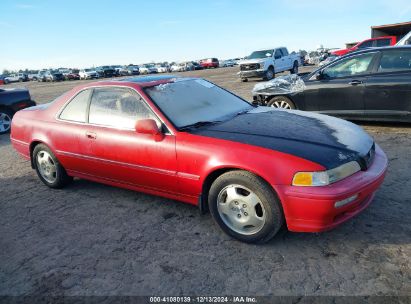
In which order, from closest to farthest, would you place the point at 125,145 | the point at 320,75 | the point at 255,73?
1. the point at 125,145
2. the point at 320,75
3. the point at 255,73

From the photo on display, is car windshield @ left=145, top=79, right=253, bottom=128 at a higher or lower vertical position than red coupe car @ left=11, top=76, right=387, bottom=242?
higher

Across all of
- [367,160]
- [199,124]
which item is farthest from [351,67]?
[199,124]

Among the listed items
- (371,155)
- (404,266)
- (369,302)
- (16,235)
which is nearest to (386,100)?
(371,155)

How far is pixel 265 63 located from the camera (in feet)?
65.2

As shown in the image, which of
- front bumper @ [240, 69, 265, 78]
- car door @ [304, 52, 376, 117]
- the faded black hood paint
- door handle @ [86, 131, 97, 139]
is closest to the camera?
the faded black hood paint

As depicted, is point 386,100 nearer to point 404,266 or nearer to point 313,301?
point 404,266

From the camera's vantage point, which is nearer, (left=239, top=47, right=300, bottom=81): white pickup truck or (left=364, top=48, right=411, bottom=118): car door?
(left=364, top=48, right=411, bottom=118): car door

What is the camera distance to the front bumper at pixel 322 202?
2.67 metres

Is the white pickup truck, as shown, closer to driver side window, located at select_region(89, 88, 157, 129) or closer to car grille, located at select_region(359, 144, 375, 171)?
driver side window, located at select_region(89, 88, 157, 129)

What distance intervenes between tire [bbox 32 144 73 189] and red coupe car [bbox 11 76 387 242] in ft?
0.06

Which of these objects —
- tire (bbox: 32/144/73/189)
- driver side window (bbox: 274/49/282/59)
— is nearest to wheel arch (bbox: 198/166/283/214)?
tire (bbox: 32/144/73/189)

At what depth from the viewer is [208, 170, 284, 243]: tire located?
9.39ft

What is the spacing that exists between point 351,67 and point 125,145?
4.80m

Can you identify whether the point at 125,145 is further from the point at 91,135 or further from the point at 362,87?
the point at 362,87
